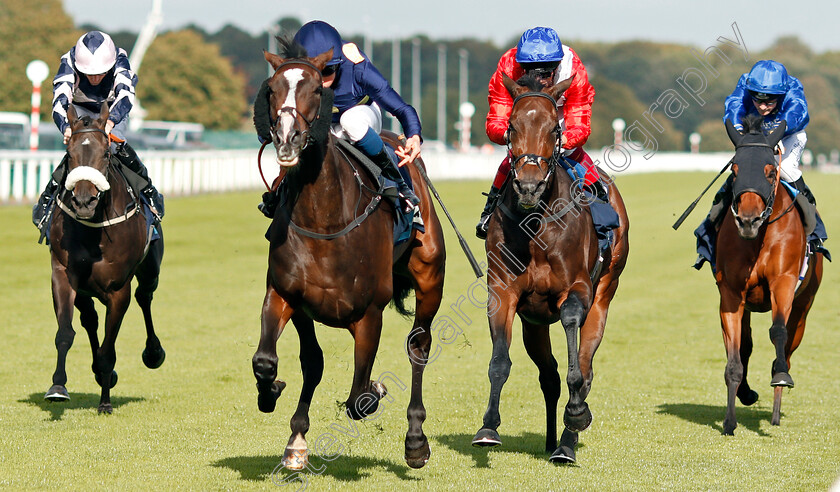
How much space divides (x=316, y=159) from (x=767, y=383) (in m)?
6.44

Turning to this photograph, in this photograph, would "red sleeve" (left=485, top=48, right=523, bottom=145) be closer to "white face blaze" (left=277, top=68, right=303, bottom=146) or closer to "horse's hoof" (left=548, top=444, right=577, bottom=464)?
"white face blaze" (left=277, top=68, right=303, bottom=146)

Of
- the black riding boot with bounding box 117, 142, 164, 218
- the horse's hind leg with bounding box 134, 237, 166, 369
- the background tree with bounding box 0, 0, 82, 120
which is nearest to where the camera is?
the black riding boot with bounding box 117, 142, 164, 218

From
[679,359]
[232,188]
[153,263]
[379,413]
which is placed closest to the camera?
[379,413]

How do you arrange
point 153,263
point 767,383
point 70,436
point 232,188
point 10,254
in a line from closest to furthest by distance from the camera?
point 70,436
point 153,263
point 767,383
point 10,254
point 232,188

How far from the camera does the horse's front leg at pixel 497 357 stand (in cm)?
627

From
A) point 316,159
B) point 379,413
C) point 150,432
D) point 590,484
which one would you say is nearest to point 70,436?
point 150,432

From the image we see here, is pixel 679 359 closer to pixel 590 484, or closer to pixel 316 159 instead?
pixel 590 484

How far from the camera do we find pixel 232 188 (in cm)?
3170

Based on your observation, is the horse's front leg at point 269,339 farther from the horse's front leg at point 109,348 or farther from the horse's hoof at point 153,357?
the horse's hoof at point 153,357

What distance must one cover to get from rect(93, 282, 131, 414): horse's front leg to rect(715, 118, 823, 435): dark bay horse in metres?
4.39

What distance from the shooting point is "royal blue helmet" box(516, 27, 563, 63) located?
266 inches

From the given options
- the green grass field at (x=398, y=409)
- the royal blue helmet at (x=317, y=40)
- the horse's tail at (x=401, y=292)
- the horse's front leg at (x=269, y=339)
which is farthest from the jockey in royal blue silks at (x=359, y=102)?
the green grass field at (x=398, y=409)

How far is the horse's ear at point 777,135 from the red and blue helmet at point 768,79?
321 mm

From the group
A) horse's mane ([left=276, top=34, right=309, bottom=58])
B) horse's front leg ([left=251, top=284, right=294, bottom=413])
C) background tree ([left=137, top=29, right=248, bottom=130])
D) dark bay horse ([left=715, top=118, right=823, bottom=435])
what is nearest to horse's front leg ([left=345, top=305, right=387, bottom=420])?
horse's front leg ([left=251, top=284, right=294, bottom=413])
